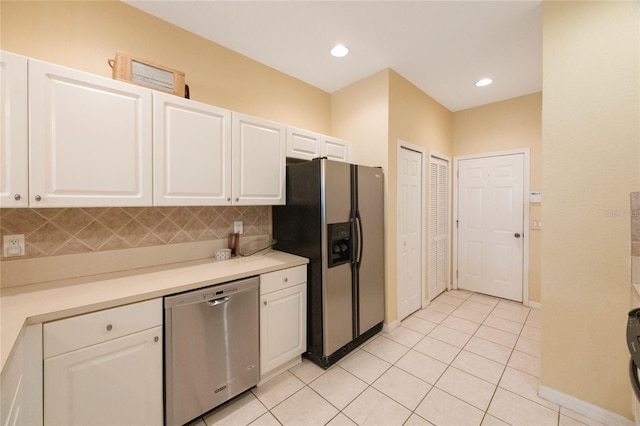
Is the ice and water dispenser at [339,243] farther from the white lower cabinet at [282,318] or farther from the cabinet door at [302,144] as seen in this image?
the cabinet door at [302,144]

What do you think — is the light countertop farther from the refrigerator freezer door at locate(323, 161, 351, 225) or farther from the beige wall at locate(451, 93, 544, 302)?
the beige wall at locate(451, 93, 544, 302)

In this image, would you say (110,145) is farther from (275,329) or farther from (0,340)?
(275,329)

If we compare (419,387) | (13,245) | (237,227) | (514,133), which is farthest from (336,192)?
(514,133)

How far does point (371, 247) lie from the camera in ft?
8.46

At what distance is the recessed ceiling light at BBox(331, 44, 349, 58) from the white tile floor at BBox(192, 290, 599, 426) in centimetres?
287

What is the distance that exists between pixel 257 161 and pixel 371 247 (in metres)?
1.39

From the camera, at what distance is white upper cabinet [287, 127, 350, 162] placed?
97.0 inches

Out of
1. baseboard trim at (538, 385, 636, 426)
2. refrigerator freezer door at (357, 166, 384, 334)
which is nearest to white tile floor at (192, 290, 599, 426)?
baseboard trim at (538, 385, 636, 426)

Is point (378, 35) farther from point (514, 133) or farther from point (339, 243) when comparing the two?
point (514, 133)

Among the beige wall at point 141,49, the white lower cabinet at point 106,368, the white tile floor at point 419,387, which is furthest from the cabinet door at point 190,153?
the white tile floor at point 419,387

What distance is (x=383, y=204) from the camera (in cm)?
275

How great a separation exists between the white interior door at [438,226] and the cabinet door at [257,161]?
225 cm

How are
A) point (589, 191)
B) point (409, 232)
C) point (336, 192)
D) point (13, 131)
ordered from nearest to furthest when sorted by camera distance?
point (13, 131) → point (589, 191) → point (336, 192) → point (409, 232)

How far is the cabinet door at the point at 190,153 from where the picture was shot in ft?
5.55
